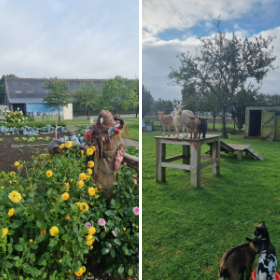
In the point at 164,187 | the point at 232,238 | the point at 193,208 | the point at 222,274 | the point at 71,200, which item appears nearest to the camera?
the point at 71,200

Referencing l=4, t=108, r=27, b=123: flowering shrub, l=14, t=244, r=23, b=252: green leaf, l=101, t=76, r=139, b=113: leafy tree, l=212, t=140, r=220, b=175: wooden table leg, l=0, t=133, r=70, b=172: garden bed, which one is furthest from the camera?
l=4, t=108, r=27, b=123: flowering shrub

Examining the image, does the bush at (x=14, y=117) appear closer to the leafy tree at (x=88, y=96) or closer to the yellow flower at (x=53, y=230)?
the leafy tree at (x=88, y=96)

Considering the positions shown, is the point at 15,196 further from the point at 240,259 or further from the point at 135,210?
the point at 240,259

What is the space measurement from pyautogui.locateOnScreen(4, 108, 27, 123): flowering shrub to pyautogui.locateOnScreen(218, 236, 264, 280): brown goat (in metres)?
4.86

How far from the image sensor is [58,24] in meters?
3.27

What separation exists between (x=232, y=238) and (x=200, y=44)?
3.61ft

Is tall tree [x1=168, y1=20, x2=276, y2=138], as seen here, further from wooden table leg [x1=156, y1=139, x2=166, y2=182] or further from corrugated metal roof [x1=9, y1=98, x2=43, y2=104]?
corrugated metal roof [x1=9, y1=98, x2=43, y2=104]

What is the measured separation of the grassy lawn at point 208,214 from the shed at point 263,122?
0.19ft

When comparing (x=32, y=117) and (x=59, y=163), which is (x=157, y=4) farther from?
(x=32, y=117)

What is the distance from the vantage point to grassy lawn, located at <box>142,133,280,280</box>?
137 centimetres

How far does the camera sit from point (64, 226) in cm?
104

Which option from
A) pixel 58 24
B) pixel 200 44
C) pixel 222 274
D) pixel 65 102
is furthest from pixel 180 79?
pixel 65 102

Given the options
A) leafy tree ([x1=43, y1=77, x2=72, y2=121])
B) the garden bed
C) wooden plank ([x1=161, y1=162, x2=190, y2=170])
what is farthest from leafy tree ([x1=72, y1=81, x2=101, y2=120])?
wooden plank ([x1=161, y1=162, x2=190, y2=170])

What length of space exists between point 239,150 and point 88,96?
287 centimetres
